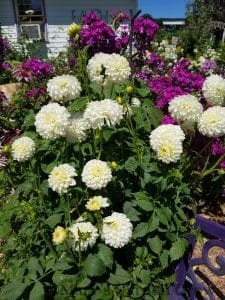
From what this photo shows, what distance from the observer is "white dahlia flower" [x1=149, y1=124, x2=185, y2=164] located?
145 cm

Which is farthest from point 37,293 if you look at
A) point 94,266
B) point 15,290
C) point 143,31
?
point 143,31

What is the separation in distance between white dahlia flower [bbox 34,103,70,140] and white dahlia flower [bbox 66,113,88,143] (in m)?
0.06

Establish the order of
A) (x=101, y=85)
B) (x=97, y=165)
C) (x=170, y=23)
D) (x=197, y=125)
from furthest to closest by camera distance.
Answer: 1. (x=170, y=23)
2. (x=101, y=85)
3. (x=197, y=125)
4. (x=97, y=165)

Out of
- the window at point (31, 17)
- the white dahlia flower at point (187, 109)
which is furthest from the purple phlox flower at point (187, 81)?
the window at point (31, 17)

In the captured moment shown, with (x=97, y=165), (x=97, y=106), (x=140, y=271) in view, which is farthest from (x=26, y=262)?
(x=97, y=106)

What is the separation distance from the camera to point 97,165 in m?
1.42

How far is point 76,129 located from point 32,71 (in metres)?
1.42

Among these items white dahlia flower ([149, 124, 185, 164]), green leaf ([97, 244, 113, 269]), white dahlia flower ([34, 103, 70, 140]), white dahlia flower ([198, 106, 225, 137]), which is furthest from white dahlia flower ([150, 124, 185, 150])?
green leaf ([97, 244, 113, 269])

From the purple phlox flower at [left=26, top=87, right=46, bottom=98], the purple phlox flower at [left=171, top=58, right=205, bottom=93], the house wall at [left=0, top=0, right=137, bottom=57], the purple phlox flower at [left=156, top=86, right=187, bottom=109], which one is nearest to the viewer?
the purple phlox flower at [left=156, top=86, right=187, bottom=109]

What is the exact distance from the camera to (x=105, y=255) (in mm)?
1529

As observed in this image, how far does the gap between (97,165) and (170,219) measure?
0.43m

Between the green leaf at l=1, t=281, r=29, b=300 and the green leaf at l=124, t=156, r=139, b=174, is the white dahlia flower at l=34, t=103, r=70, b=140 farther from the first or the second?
the green leaf at l=1, t=281, r=29, b=300

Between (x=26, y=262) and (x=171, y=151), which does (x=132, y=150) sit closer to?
(x=171, y=151)

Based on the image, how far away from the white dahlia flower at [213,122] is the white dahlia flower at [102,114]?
0.33 m
